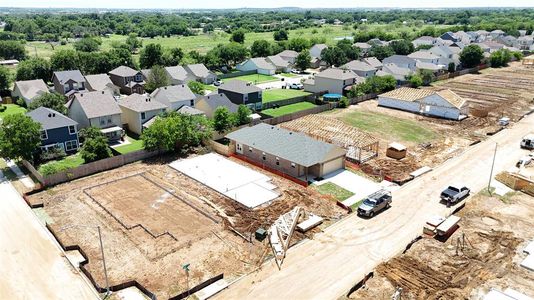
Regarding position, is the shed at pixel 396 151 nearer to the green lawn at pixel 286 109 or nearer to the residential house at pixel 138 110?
the green lawn at pixel 286 109

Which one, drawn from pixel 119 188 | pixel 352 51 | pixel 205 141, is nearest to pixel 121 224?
pixel 119 188

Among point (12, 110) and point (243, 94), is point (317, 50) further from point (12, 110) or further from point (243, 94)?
point (12, 110)

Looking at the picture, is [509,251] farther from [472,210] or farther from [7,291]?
[7,291]

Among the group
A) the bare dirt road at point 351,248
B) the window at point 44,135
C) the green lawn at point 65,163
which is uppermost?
the window at point 44,135

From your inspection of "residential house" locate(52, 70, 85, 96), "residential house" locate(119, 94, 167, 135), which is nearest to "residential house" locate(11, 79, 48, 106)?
"residential house" locate(52, 70, 85, 96)

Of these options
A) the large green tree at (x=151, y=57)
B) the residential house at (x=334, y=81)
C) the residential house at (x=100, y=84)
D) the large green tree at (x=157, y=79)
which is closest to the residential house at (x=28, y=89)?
the residential house at (x=100, y=84)

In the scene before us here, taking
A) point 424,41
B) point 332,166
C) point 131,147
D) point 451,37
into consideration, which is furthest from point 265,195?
point 451,37
